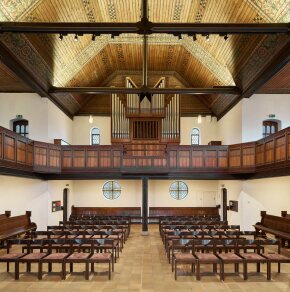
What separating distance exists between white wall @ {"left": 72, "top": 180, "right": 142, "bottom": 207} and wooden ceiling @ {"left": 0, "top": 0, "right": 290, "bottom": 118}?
5.19m

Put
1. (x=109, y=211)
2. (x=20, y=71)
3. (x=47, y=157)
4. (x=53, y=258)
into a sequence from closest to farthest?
(x=53, y=258), (x=20, y=71), (x=47, y=157), (x=109, y=211)

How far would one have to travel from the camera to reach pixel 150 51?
20.0 m

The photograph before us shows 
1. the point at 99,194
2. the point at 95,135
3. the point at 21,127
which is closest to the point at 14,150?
the point at 21,127

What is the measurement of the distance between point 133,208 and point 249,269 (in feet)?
46.3

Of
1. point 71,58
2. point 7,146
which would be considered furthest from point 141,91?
point 7,146

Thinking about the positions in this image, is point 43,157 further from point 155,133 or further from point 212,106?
point 212,106

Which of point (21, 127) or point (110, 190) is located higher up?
point (21, 127)

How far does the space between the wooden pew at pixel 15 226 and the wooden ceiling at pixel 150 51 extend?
637cm

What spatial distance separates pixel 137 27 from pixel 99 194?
15.0m

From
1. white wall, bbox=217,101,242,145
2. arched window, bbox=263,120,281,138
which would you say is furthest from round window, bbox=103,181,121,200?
arched window, bbox=263,120,281,138

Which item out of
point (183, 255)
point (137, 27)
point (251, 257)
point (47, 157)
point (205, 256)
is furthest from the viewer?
point (47, 157)

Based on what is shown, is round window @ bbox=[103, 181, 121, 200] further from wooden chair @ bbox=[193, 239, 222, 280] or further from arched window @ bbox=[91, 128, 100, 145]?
wooden chair @ bbox=[193, 239, 222, 280]

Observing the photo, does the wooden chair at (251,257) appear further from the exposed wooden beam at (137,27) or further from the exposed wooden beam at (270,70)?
the exposed wooden beam at (270,70)

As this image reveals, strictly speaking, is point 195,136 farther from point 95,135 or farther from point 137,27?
point 137,27
